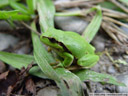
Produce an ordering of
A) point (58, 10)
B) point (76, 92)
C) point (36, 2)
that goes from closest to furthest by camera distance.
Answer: point (76, 92), point (36, 2), point (58, 10)

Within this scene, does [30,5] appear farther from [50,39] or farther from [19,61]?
[19,61]

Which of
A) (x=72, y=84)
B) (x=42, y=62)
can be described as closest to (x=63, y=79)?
(x=72, y=84)

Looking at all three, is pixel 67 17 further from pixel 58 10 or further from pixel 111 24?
pixel 111 24

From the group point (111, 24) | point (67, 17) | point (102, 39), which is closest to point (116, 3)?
point (111, 24)

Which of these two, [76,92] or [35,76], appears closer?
[76,92]

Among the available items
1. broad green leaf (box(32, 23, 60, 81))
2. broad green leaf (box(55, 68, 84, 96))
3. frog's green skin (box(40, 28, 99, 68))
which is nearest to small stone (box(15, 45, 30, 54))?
broad green leaf (box(32, 23, 60, 81))

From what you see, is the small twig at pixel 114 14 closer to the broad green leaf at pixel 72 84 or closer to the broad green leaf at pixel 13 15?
the broad green leaf at pixel 13 15

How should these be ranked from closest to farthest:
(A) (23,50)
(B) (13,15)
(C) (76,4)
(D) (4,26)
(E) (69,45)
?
(E) (69,45)
(B) (13,15)
(A) (23,50)
(D) (4,26)
(C) (76,4)
